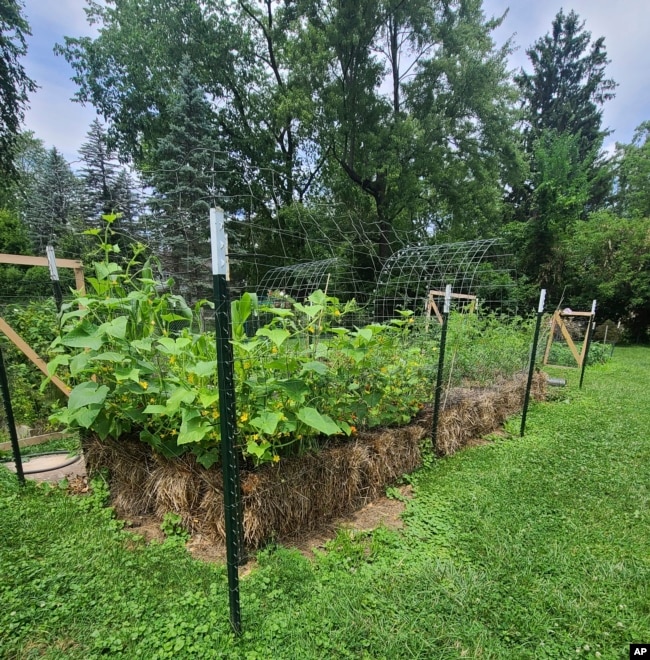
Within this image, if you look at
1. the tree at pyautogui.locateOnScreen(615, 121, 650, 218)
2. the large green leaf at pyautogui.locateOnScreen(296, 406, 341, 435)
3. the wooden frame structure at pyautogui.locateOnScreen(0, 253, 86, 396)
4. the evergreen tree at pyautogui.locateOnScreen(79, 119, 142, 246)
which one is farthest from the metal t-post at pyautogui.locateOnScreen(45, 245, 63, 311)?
the tree at pyautogui.locateOnScreen(615, 121, 650, 218)

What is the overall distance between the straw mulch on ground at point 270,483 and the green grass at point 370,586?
15 centimetres

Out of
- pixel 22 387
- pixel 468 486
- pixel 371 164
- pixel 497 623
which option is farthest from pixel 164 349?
pixel 371 164

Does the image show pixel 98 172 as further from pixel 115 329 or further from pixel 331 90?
pixel 115 329

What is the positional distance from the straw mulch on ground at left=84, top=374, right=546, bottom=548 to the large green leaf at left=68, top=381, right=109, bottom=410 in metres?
0.47

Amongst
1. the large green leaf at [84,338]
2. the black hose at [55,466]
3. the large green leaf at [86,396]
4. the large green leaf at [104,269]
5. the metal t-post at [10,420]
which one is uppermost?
the large green leaf at [104,269]

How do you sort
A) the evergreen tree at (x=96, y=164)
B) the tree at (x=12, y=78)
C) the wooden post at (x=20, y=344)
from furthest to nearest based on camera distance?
the evergreen tree at (x=96, y=164), the tree at (x=12, y=78), the wooden post at (x=20, y=344)

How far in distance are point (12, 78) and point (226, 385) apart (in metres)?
13.7

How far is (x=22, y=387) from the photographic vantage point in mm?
3166

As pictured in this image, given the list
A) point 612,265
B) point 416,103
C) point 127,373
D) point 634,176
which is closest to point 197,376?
point 127,373

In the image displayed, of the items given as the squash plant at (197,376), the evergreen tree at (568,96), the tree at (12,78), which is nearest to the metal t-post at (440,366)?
the squash plant at (197,376)

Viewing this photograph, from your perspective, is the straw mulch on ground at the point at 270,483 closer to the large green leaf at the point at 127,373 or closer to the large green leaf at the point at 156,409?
the large green leaf at the point at 156,409

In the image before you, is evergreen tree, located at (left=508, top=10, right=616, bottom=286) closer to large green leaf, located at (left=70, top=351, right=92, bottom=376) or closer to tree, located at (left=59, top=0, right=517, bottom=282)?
tree, located at (left=59, top=0, right=517, bottom=282)

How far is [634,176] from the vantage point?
14438mm

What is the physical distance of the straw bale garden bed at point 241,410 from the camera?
163 centimetres
